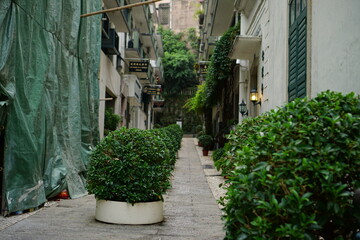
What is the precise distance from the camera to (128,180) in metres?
5.93

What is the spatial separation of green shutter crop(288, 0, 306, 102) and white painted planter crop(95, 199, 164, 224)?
397 cm

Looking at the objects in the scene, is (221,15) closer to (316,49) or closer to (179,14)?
(316,49)

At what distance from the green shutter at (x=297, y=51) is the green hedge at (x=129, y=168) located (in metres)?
3.45

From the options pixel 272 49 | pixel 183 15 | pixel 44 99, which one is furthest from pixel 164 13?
pixel 44 99

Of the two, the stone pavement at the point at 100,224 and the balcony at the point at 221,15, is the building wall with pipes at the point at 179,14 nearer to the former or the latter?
the balcony at the point at 221,15

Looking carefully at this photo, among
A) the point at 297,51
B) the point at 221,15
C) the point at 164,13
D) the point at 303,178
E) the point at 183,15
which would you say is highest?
the point at 164,13

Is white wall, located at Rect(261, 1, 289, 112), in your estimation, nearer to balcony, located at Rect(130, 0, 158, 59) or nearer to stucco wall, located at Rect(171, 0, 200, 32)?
balcony, located at Rect(130, 0, 158, 59)

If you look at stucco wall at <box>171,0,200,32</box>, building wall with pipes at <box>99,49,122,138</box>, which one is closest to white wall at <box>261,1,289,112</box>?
building wall with pipes at <box>99,49,122,138</box>

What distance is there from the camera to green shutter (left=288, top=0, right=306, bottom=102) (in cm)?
795

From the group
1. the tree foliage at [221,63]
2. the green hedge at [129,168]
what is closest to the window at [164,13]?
the tree foliage at [221,63]

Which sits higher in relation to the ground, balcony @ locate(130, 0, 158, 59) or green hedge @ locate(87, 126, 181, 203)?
balcony @ locate(130, 0, 158, 59)

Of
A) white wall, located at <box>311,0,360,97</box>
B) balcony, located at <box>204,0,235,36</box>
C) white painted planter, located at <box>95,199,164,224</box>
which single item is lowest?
white painted planter, located at <box>95,199,164,224</box>

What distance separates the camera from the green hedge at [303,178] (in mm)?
2635

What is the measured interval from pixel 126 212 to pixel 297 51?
5037mm
